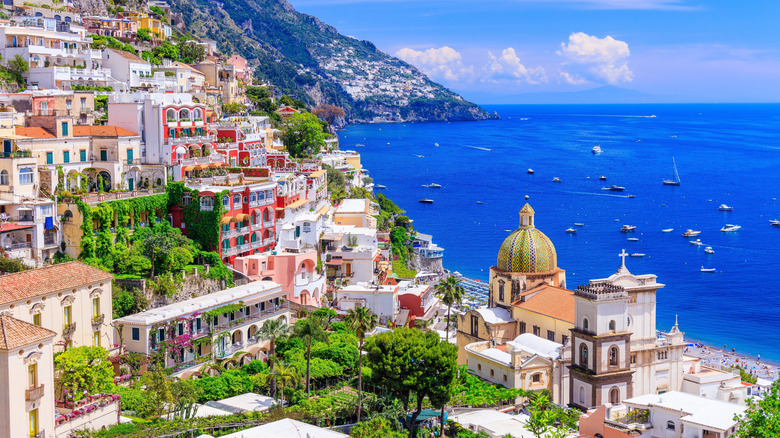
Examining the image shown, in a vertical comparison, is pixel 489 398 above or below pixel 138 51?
below

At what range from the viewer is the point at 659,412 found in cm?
3888

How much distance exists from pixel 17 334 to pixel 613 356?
2978 centimetres

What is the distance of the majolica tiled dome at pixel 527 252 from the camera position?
55469 millimetres

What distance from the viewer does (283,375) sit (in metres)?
42.1

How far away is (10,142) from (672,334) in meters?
39.1

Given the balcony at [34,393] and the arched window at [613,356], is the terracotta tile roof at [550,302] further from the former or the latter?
the balcony at [34,393]

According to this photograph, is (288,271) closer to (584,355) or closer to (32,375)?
(584,355)

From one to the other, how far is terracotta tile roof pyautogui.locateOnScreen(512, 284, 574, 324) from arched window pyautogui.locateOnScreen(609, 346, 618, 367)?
400cm

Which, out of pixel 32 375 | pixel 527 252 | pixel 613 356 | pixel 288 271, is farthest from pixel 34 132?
pixel 613 356

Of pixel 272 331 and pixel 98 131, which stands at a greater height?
pixel 98 131

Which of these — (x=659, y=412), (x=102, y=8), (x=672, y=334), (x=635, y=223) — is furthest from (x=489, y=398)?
(x=635, y=223)

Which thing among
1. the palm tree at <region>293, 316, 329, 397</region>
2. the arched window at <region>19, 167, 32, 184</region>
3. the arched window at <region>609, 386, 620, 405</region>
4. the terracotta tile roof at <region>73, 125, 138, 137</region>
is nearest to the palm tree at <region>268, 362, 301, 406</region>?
the palm tree at <region>293, 316, 329, 397</region>

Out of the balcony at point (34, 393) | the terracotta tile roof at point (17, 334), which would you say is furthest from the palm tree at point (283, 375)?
the balcony at point (34, 393)

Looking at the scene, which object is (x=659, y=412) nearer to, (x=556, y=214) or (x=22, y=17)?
(x=22, y=17)
